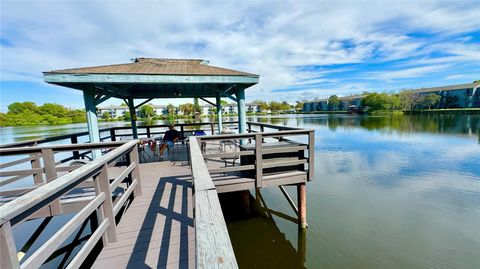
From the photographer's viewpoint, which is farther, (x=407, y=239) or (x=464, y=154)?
(x=464, y=154)

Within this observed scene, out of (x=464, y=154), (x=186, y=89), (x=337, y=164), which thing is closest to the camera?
(x=186, y=89)

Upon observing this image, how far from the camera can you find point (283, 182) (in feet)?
15.3

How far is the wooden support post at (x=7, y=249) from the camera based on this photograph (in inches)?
42.3

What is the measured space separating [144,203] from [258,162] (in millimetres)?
2214

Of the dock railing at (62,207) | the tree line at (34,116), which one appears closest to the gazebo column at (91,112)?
the dock railing at (62,207)

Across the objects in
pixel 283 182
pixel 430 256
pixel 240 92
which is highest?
pixel 240 92

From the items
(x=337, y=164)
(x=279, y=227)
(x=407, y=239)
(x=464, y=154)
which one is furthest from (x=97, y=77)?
(x=464, y=154)

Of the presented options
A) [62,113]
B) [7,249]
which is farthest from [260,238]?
[62,113]

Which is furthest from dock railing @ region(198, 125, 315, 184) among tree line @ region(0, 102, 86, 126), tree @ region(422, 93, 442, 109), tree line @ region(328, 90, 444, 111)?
tree line @ region(0, 102, 86, 126)

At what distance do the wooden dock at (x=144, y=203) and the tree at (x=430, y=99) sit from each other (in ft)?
219

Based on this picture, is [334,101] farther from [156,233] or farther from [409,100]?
[156,233]

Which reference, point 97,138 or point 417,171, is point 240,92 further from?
point 417,171

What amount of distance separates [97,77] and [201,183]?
16.3 ft

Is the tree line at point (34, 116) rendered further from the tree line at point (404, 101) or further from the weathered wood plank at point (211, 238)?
the tree line at point (404, 101)
